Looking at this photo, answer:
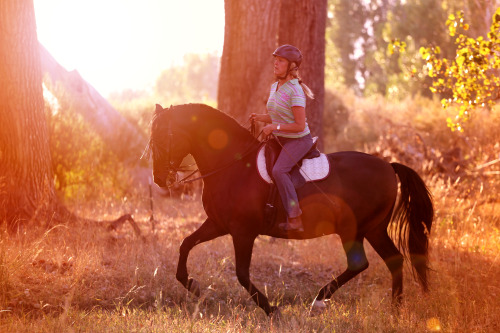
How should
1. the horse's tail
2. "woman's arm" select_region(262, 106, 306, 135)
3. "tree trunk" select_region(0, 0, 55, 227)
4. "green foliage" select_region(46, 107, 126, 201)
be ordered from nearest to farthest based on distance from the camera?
"woman's arm" select_region(262, 106, 306, 135) < the horse's tail < "tree trunk" select_region(0, 0, 55, 227) < "green foliage" select_region(46, 107, 126, 201)

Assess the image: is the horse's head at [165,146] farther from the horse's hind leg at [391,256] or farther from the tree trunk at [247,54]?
the tree trunk at [247,54]

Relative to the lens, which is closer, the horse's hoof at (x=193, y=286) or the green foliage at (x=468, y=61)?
the horse's hoof at (x=193, y=286)

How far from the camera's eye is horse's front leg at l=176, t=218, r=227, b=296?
21.2 ft

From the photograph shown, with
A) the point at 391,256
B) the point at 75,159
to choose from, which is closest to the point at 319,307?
the point at 391,256

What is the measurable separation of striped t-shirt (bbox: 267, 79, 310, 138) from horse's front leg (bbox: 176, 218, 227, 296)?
1.31 meters

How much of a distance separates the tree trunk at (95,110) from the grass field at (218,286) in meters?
6.59

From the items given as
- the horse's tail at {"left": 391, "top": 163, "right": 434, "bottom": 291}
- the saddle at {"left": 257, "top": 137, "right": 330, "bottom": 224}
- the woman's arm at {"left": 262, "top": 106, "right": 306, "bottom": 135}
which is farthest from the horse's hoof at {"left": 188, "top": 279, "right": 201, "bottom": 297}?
the horse's tail at {"left": 391, "top": 163, "right": 434, "bottom": 291}

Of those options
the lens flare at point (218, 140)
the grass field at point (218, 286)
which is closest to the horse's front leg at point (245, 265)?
the grass field at point (218, 286)

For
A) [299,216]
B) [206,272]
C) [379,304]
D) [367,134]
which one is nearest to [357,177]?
[299,216]

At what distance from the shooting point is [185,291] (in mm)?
7172

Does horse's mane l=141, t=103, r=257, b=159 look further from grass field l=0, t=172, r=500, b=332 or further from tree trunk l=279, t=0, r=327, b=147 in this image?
tree trunk l=279, t=0, r=327, b=147

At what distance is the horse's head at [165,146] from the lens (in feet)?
19.6

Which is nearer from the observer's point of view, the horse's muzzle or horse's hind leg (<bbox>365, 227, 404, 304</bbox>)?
the horse's muzzle

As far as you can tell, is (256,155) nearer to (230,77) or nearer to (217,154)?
(217,154)
